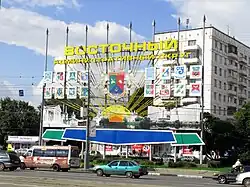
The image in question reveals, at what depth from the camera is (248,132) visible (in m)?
65.0

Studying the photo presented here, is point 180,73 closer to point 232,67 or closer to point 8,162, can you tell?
point 232,67

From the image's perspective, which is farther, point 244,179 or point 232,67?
point 232,67

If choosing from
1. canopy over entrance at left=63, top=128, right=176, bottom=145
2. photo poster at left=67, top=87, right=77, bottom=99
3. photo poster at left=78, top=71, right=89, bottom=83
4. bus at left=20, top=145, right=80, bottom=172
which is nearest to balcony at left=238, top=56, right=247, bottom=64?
photo poster at left=78, top=71, right=89, bottom=83

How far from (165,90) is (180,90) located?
3.57 meters

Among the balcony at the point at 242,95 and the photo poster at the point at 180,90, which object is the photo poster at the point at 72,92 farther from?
the balcony at the point at 242,95

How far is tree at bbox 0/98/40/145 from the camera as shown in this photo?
101188mm

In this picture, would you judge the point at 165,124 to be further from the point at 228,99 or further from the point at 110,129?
the point at 228,99

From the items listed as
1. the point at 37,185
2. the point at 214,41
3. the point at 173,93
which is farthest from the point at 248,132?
the point at 37,185

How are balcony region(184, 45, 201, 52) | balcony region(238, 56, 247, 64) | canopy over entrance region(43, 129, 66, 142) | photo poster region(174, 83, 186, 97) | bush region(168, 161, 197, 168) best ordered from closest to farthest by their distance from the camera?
bush region(168, 161, 197, 168) < canopy over entrance region(43, 129, 66, 142) < photo poster region(174, 83, 186, 97) < balcony region(184, 45, 201, 52) < balcony region(238, 56, 247, 64)

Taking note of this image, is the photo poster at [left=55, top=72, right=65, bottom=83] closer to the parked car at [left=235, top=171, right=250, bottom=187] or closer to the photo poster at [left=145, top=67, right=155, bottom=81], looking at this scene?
the photo poster at [left=145, top=67, right=155, bottom=81]

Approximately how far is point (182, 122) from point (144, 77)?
883 centimetres

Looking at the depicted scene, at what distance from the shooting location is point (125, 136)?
64.4 metres

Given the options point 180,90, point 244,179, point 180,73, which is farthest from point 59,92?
point 244,179

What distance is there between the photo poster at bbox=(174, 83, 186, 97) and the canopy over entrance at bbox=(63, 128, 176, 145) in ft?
33.8
